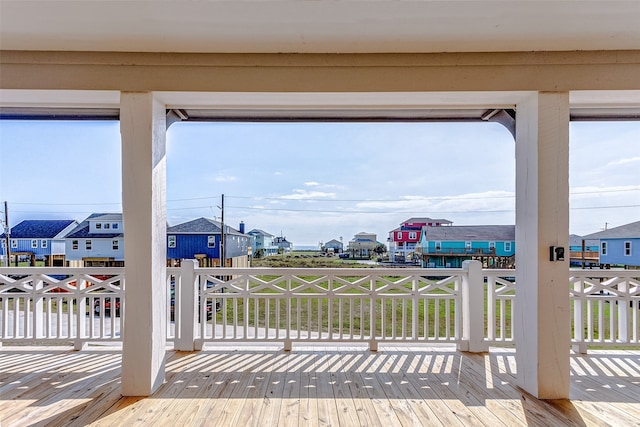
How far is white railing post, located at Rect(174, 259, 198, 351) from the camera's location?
3.10m

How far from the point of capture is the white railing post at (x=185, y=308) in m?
3.10

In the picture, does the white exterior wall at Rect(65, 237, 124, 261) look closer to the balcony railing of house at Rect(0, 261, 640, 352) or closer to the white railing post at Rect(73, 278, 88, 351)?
the balcony railing of house at Rect(0, 261, 640, 352)

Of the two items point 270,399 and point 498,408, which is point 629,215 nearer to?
point 498,408

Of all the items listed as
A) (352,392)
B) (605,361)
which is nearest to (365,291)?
(352,392)

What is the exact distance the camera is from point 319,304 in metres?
3.15

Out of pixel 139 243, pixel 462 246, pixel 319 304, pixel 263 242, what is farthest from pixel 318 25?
pixel 462 246

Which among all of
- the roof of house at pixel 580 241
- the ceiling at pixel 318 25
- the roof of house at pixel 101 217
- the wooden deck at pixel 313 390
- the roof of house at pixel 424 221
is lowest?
the wooden deck at pixel 313 390

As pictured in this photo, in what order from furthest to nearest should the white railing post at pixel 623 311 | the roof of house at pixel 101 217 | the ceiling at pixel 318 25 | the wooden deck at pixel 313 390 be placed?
the roof of house at pixel 101 217 → the white railing post at pixel 623 311 → the wooden deck at pixel 313 390 → the ceiling at pixel 318 25

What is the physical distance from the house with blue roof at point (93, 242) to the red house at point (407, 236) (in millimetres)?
2880

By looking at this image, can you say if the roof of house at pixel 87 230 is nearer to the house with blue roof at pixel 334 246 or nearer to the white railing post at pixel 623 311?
the house with blue roof at pixel 334 246

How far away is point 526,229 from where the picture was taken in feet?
7.70

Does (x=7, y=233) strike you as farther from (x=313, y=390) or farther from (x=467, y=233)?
(x=467, y=233)

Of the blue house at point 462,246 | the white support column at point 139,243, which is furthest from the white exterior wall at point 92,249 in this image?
the blue house at point 462,246

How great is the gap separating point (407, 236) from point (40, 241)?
397 centimetres
